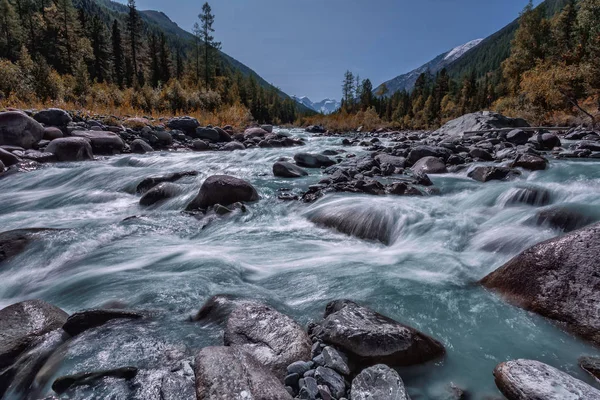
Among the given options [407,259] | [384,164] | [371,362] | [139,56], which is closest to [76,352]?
[371,362]

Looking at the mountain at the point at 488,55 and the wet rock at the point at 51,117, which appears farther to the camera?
the mountain at the point at 488,55

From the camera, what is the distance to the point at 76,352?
2.29 meters

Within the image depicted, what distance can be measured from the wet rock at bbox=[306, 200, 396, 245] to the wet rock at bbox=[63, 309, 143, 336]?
139 inches

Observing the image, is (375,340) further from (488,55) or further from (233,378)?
(488,55)

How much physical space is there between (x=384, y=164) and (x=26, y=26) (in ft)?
199

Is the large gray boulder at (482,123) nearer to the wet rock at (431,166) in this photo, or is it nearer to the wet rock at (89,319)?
the wet rock at (431,166)

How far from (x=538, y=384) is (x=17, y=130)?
1369 cm

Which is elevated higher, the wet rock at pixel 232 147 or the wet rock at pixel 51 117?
the wet rock at pixel 51 117

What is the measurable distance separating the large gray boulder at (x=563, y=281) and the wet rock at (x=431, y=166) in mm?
6611

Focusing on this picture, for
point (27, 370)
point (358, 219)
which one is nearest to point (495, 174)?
point (358, 219)

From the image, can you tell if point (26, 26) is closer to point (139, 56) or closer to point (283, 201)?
point (139, 56)

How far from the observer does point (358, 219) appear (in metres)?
5.46

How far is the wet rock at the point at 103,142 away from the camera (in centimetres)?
1158

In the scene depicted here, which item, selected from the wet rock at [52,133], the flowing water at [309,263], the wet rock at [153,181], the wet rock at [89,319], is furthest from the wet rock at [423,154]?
the wet rock at [52,133]
